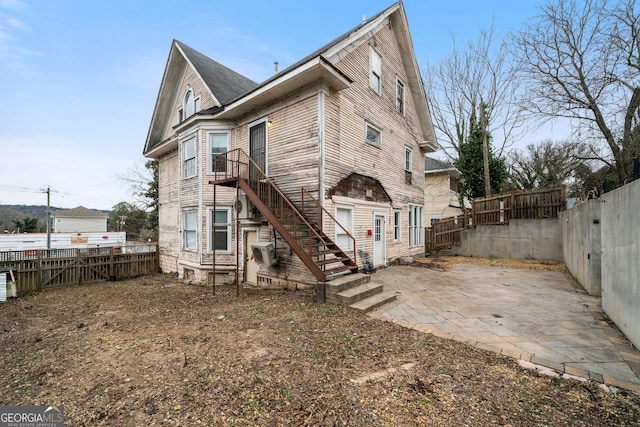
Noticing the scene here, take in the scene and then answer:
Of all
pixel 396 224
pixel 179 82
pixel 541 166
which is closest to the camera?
pixel 396 224

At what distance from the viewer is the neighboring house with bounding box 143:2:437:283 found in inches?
303

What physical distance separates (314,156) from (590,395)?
Result: 271 inches

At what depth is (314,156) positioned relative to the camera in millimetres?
7742

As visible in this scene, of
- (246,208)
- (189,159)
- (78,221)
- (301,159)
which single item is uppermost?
(189,159)

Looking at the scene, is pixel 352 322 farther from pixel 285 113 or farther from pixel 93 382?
pixel 285 113

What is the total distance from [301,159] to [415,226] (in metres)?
8.40

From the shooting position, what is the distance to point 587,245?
6.73 metres

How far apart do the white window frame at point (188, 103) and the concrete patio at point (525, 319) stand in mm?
11401

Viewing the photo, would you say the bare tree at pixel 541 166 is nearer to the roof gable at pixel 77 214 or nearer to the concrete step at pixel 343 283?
the concrete step at pixel 343 283

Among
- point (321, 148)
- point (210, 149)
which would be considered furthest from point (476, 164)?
point (210, 149)

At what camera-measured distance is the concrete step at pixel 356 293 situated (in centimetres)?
592

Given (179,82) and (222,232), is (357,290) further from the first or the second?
(179,82)

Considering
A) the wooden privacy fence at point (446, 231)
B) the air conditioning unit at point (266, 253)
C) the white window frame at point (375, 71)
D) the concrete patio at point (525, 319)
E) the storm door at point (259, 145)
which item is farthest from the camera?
the wooden privacy fence at point (446, 231)

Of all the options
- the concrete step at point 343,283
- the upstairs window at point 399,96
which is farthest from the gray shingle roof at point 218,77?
the concrete step at point 343,283
